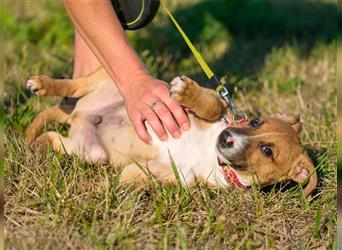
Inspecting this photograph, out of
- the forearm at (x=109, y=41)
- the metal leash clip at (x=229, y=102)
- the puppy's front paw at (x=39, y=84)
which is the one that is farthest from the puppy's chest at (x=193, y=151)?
the puppy's front paw at (x=39, y=84)

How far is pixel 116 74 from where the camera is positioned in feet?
11.1

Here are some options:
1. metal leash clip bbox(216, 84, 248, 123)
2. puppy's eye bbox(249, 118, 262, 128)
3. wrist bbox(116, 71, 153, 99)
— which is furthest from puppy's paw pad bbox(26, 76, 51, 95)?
puppy's eye bbox(249, 118, 262, 128)

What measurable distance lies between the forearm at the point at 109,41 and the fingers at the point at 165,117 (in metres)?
0.22

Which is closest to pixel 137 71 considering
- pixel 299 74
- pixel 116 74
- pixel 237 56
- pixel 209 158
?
pixel 116 74

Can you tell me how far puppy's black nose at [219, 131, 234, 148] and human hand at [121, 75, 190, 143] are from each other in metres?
0.22

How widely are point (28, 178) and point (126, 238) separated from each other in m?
0.67

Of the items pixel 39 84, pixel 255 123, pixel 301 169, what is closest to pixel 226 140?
pixel 255 123

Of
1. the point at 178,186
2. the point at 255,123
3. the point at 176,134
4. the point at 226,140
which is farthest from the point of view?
the point at 255,123

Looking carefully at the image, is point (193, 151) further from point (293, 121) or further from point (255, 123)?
point (293, 121)

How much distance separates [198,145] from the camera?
132 inches

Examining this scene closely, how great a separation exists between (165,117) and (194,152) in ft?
0.88

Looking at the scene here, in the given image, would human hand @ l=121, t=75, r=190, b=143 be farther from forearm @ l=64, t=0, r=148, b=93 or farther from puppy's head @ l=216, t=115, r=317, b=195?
puppy's head @ l=216, t=115, r=317, b=195

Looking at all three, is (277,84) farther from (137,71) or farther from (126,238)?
(126,238)

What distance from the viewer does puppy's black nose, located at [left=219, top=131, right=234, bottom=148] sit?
3.18 meters
